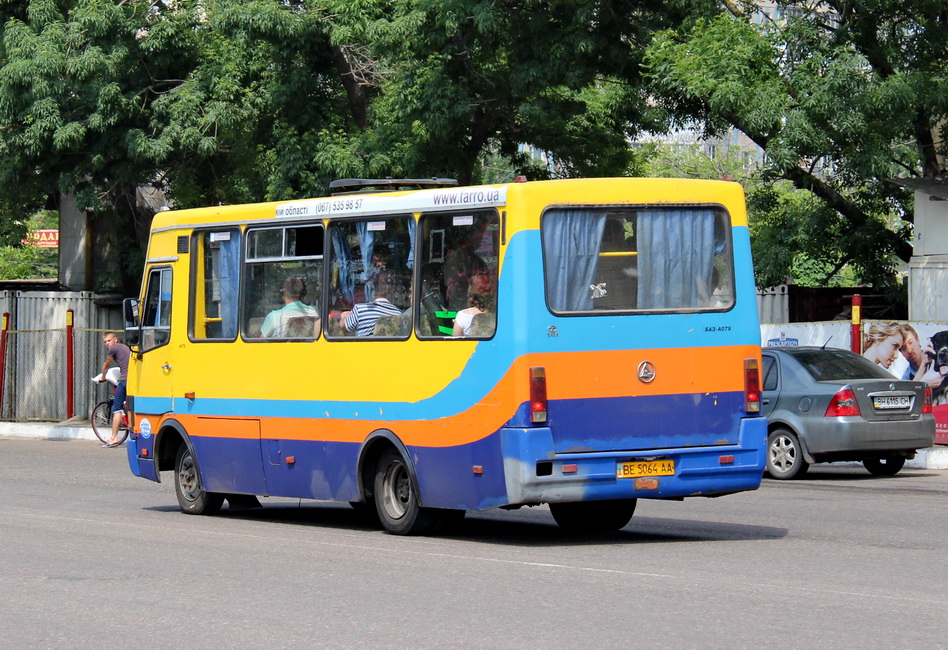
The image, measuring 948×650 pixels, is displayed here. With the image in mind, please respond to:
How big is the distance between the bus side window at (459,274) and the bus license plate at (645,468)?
1.37 meters

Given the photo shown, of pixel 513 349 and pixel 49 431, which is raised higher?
pixel 513 349

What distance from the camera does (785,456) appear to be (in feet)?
58.6

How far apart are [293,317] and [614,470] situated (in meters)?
3.31

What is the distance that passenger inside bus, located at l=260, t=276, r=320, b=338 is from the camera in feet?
41.4

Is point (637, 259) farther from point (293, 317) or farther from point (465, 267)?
point (293, 317)

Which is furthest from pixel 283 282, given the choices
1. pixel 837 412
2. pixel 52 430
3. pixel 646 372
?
pixel 52 430

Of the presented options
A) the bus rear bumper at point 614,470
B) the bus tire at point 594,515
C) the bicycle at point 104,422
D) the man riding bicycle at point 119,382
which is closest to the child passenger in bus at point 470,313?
the bus rear bumper at point 614,470

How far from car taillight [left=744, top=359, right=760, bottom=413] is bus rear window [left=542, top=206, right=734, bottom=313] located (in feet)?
1.55

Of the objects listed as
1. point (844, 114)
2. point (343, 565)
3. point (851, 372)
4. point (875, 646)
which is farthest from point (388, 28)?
point (875, 646)

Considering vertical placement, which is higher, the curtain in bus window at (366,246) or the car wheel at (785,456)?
the curtain in bus window at (366,246)

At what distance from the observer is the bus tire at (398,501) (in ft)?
38.5

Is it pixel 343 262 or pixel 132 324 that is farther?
pixel 132 324

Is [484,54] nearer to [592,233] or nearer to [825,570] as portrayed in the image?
[592,233]

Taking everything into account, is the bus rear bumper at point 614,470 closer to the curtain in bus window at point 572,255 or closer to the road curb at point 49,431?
the curtain in bus window at point 572,255
